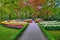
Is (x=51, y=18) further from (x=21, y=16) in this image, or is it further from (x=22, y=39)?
(x=22, y=39)

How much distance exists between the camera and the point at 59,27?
22.3m

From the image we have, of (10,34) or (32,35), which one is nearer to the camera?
(32,35)

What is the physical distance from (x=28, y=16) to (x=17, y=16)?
20.0 ft

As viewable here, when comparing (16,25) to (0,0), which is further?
(16,25)

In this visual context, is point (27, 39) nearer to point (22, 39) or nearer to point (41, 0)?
point (22, 39)

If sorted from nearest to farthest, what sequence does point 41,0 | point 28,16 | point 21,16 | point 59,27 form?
point 41,0
point 59,27
point 21,16
point 28,16

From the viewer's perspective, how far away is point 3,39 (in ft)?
52.4

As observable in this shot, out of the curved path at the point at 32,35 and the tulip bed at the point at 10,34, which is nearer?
the tulip bed at the point at 10,34

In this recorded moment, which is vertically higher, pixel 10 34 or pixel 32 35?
pixel 32 35

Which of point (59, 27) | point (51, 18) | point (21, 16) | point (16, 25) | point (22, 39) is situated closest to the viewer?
point (22, 39)

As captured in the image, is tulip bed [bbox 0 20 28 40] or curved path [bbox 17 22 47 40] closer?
tulip bed [bbox 0 20 28 40]

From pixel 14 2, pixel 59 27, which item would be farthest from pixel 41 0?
pixel 59 27

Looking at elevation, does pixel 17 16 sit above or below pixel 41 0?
below

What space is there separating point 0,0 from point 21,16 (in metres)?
28.8
